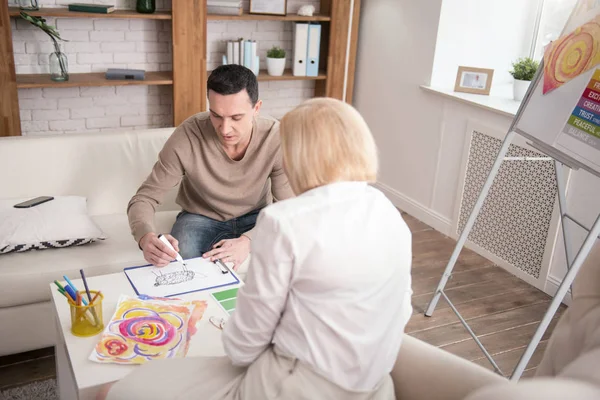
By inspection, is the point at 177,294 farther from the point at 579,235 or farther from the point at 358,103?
the point at 358,103

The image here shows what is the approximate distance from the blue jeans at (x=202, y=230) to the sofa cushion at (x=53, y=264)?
0.17 meters

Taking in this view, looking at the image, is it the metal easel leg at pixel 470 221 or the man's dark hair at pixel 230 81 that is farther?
the metal easel leg at pixel 470 221

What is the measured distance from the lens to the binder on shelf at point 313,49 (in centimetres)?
411

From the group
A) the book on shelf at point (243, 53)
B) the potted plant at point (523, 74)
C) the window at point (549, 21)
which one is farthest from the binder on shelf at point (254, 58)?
the window at point (549, 21)

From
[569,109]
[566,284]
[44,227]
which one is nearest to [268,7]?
[44,227]

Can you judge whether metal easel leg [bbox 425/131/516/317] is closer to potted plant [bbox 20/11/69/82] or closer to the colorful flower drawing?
the colorful flower drawing

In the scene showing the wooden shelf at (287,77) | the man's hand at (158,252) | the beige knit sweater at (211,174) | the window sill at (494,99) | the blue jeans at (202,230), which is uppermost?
the window sill at (494,99)

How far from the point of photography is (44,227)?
2.36m

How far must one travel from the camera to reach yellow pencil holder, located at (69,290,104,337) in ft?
5.36

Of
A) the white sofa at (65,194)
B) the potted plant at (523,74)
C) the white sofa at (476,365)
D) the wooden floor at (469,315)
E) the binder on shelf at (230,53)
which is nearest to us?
the white sofa at (476,365)

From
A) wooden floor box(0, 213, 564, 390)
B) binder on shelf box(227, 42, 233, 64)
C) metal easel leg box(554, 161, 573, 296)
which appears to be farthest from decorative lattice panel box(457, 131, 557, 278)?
binder on shelf box(227, 42, 233, 64)

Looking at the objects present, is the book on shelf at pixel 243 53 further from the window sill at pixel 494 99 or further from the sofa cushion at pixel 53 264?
the sofa cushion at pixel 53 264

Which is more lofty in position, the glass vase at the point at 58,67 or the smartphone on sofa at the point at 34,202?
the glass vase at the point at 58,67

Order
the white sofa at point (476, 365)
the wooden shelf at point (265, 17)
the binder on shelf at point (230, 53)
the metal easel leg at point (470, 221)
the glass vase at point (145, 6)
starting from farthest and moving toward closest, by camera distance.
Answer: the binder on shelf at point (230, 53) < the wooden shelf at point (265, 17) < the glass vase at point (145, 6) < the metal easel leg at point (470, 221) < the white sofa at point (476, 365)
